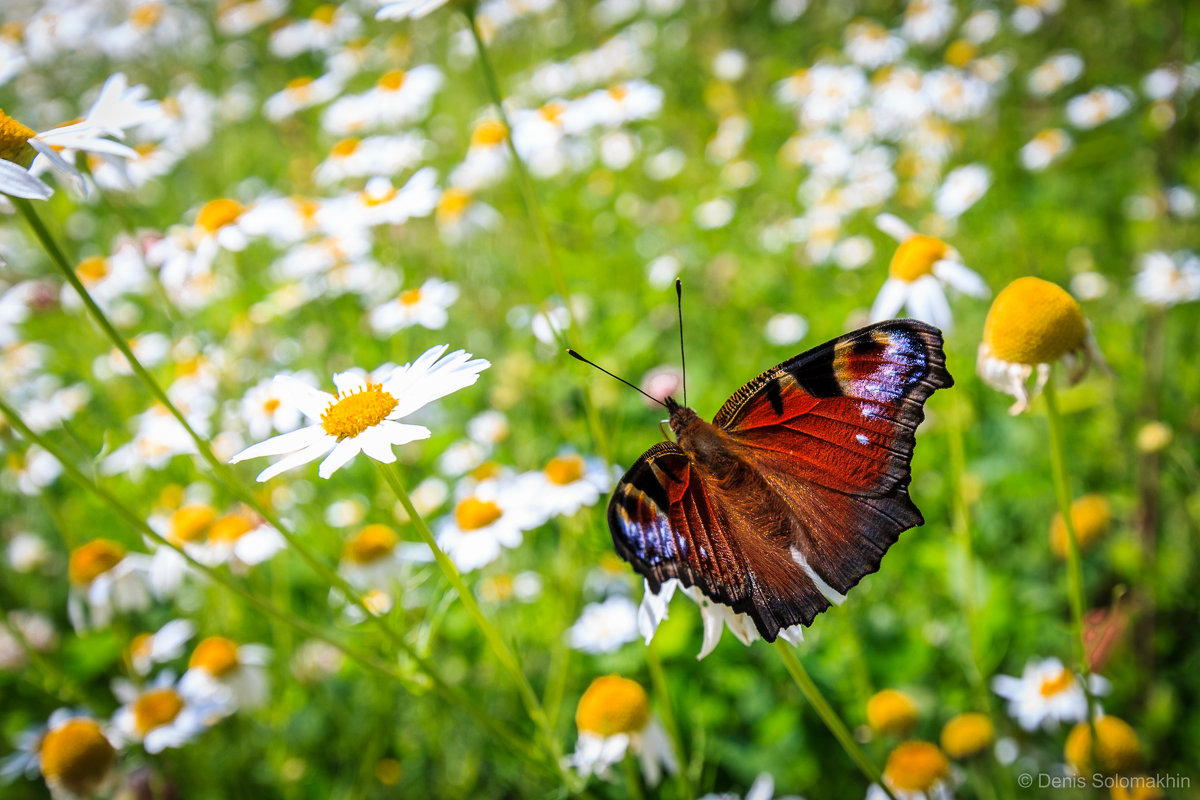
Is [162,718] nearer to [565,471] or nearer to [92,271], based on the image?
[565,471]

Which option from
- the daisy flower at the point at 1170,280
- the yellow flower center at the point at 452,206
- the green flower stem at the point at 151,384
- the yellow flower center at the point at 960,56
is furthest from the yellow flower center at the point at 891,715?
the yellow flower center at the point at 960,56

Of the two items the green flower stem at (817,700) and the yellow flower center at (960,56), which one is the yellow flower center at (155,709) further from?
the yellow flower center at (960,56)

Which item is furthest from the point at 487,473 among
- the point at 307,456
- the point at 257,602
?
the point at 307,456

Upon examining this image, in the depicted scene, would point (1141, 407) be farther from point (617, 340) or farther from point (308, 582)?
point (308, 582)

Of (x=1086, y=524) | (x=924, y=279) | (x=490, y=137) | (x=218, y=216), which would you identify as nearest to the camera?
(x=924, y=279)

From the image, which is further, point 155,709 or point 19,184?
point 155,709

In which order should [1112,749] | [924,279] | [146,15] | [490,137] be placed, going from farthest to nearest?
1. [146,15]
2. [490,137]
3. [924,279]
4. [1112,749]
